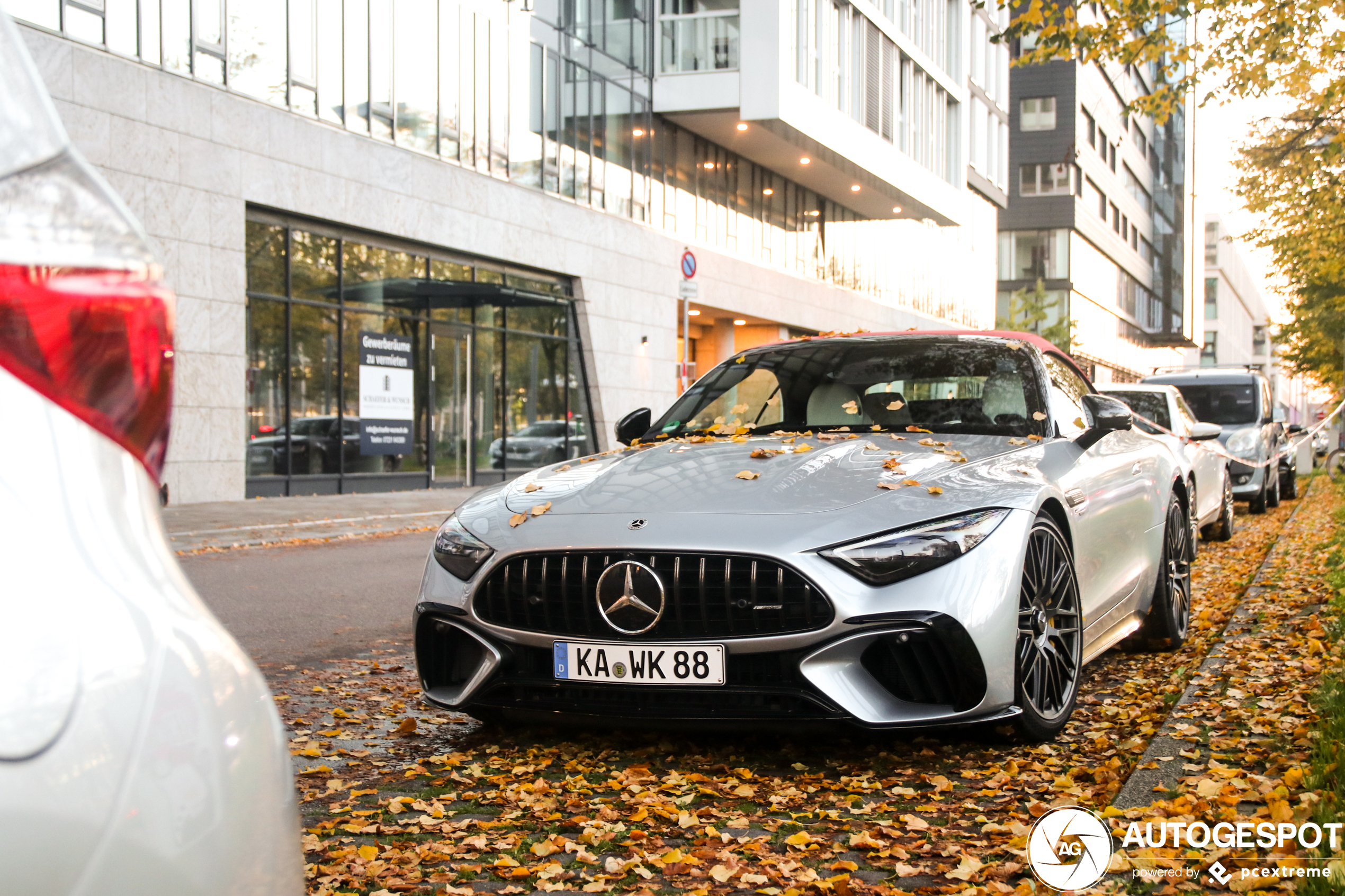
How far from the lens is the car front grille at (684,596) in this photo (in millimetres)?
3844

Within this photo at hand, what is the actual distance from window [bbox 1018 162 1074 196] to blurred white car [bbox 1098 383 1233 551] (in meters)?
57.1

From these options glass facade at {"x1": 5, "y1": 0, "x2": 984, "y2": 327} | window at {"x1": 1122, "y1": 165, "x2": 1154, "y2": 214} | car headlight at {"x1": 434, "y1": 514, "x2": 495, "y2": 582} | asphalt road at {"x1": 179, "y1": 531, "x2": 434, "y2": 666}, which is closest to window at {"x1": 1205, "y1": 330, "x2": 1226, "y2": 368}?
window at {"x1": 1122, "y1": 165, "x2": 1154, "y2": 214}

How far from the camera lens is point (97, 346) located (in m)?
1.29

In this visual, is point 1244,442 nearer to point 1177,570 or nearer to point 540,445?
point 1177,570

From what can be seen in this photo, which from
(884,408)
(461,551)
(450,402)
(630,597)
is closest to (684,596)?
(630,597)

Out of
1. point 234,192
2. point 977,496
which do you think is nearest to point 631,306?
point 234,192

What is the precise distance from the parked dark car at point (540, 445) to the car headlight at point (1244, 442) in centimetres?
1226

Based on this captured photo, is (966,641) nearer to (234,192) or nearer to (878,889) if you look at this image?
(878,889)

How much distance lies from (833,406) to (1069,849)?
278 centimetres

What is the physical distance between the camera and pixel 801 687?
3.83 m

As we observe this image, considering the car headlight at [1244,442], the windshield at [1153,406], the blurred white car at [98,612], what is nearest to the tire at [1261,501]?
the car headlight at [1244,442]

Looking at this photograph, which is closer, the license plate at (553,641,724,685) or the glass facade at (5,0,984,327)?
the license plate at (553,641,724,685)

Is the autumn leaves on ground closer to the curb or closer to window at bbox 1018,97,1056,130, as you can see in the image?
the curb

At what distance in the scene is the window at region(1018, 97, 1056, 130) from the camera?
6931 centimetres
